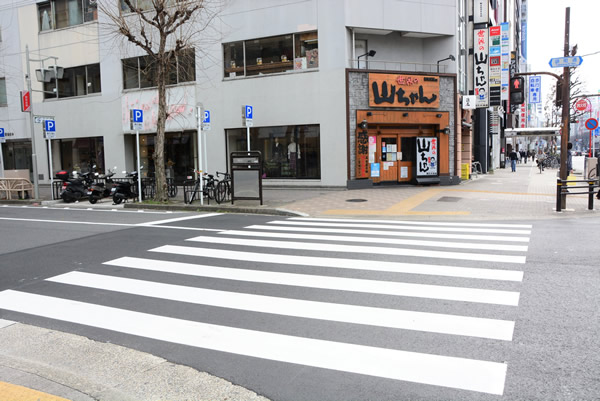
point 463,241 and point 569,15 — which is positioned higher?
point 569,15

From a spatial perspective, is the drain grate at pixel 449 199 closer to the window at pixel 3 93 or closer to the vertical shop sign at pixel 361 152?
the vertical shop sign at pixel 361 152

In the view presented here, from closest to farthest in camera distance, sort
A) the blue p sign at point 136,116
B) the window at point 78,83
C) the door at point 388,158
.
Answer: the blue p sign at point 136,116 < the door at point 388,158 < the window at point 78,83

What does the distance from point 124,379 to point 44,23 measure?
31.2 meters

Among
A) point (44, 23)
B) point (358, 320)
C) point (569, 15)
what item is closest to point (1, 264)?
point (358, 320)

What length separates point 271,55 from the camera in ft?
71.5

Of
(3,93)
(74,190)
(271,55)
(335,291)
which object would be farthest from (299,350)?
(3,93)

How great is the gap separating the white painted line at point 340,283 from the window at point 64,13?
79.0 feet

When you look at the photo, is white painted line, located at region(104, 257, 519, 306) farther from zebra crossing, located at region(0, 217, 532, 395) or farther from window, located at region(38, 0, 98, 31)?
window, located at region(38, 0, 98, 31)

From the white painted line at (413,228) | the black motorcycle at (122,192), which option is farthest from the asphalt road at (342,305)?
the black motorcycle at (122,192)

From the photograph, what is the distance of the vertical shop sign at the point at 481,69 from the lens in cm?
2620

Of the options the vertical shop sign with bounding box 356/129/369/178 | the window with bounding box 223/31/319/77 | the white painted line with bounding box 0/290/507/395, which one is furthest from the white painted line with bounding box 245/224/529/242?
the window with bounding box 223/31/319/77

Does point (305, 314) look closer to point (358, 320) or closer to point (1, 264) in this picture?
point (358, 320)

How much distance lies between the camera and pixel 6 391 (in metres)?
3.62

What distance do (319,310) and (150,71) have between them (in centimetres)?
2301
